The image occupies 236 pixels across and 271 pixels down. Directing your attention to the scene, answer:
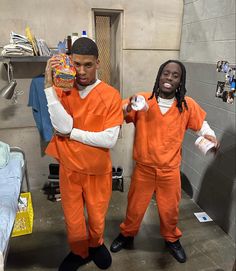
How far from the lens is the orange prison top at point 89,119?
1.46 meters

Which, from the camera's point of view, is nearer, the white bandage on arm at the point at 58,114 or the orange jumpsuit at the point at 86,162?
the white bandage on arm at the point at 58,114

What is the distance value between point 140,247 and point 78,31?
6.85 ft

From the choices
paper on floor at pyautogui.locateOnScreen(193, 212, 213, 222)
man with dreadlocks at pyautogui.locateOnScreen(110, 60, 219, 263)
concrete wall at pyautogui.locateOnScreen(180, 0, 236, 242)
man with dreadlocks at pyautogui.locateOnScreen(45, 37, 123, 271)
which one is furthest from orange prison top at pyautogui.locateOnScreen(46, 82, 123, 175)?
paper on floor at pyautogui.locateOnScreen(193, 212, 213, 222)

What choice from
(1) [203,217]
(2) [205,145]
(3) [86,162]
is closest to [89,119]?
(3) [86,162]

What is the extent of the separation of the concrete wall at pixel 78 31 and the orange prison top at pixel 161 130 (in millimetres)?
1100

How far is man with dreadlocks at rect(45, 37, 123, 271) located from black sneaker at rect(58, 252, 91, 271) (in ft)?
0.58

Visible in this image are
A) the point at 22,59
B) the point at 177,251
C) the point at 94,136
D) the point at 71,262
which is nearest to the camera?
the point at 94,136

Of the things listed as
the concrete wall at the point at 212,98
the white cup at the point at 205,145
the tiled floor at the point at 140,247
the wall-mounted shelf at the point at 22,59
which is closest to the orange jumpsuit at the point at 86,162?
the tiled floor at the point at 140,247

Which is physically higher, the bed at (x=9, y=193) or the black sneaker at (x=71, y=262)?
the bed at (x=9, y=193)

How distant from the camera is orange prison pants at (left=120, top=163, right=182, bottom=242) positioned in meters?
1.77

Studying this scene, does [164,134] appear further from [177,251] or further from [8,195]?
[8,195]

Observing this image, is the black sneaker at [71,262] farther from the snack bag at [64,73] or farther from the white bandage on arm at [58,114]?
the snack bag at [64,73]

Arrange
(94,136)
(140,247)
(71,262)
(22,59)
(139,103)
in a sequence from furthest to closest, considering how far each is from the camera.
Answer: (22,59) < (140,247) < (71,262) < (139,103) < (94,136)

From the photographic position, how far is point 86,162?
1522mm
